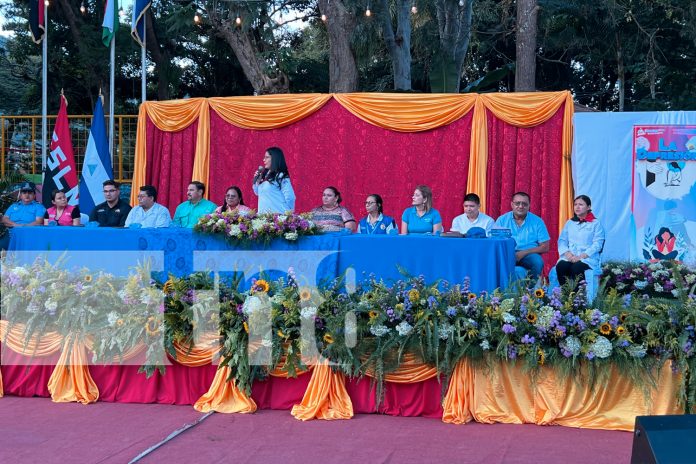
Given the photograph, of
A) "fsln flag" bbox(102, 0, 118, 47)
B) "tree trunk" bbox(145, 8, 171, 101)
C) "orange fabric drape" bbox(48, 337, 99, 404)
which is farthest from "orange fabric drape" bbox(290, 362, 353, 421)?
"tree trunk" bbox(145, 8, 171, 101)

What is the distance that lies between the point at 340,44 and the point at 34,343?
26.6 ft

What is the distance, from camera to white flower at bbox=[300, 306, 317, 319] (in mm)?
5266

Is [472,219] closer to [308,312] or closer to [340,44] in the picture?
[308,312]

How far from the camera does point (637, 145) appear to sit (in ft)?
31.0

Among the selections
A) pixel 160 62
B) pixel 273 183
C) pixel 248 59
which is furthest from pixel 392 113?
pixel 160 62

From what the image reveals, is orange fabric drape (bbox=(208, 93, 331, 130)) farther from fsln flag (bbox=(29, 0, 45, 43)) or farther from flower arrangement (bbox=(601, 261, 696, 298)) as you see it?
flower arrangement (bbox=(601, 261, 696, 298))

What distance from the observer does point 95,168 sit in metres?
11.0

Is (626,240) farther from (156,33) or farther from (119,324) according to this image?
(156,33)

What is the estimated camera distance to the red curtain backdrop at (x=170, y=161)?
10766 millimetres

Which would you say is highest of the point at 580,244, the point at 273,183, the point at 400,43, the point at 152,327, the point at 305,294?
the point at 400,43

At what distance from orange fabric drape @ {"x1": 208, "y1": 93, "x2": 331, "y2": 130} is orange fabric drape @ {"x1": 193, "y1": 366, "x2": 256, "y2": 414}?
17.7 feet

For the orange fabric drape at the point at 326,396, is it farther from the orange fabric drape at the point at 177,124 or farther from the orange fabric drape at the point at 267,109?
the orange fabric drape at the point at 177,124

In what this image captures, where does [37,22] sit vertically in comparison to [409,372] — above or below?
above

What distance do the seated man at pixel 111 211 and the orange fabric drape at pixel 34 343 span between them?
97.5 inches
